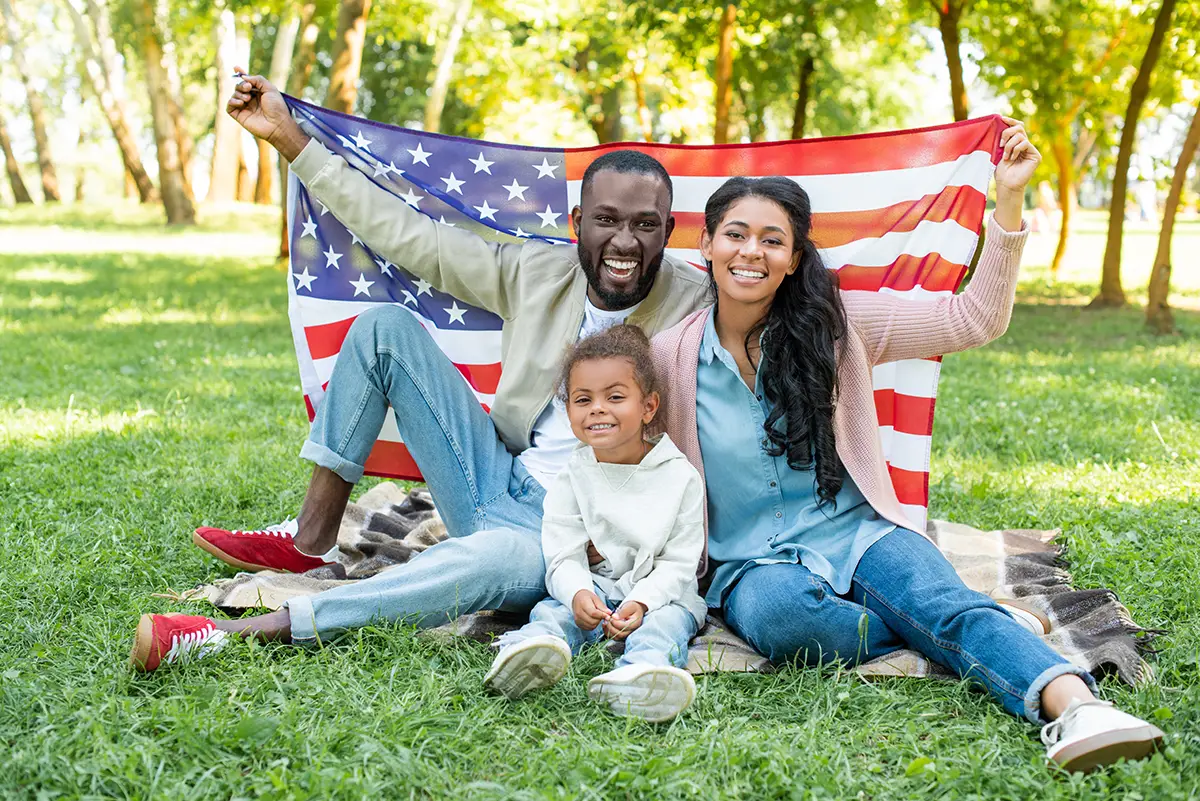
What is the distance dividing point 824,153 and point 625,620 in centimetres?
210

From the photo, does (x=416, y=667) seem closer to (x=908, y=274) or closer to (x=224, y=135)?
(x=908, y=274)

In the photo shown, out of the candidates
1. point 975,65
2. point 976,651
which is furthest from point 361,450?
point 975,65

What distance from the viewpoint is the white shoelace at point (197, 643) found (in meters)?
2.90

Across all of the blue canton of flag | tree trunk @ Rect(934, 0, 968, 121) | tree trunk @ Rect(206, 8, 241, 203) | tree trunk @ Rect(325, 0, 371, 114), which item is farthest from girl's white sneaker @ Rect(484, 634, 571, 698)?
tree trunk @ Rect(206, 8, 241, 203)

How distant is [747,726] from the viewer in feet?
8.91

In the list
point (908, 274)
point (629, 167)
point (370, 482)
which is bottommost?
point (370, 482)

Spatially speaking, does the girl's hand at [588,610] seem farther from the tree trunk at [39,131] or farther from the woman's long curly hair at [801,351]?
the tree trunk at [39,131]

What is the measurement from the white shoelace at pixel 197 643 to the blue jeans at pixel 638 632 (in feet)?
2.56

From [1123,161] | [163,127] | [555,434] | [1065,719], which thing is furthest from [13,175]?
[1065,719]

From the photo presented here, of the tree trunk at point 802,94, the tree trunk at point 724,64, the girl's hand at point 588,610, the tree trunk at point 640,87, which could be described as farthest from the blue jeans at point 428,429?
the tree trunk at point 640,87

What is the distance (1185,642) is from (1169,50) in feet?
36.5

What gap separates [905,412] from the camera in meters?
3.88

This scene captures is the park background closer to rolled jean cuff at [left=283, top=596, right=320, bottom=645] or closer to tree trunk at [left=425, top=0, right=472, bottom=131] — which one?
rolled jean cuff at [left=283, top=596, right=320, bottom=645]

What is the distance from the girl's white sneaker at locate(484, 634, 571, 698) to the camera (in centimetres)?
273
